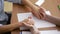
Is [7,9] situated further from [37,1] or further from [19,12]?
[37,1]

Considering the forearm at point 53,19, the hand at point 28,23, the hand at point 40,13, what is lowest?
the hand at point 28,23

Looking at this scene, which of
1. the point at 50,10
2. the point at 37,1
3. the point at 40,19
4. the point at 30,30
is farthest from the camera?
the point at 37,1

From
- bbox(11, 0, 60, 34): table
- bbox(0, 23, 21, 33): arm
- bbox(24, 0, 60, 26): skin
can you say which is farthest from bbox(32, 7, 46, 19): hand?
bbox(0, 23, 21, 33): arm

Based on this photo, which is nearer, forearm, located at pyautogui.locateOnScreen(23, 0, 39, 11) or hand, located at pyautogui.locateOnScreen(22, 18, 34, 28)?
hand, located at pyautogui.locateOnScreen(22, 18, 34, 28)

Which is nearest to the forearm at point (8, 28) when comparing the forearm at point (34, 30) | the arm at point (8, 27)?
the arm at point (8, 27)

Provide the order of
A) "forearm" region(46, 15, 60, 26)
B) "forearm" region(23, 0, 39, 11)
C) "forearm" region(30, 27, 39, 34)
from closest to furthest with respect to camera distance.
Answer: "forearm" region(30, 27, 39, 34), "forearm" region(46, 15, 60, 26), "forearm" region(23, 0, 39, 11)

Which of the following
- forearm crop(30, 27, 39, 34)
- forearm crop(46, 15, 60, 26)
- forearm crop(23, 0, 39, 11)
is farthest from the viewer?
forearm crop(23, 0, 39, 11)

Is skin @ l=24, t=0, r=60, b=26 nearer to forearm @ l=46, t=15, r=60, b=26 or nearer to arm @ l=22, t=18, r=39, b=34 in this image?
forearm @ l=46, t=15, r=60, b=26

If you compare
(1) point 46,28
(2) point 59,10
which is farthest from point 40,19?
(2) point 59,10

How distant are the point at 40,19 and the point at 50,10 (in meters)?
0.16

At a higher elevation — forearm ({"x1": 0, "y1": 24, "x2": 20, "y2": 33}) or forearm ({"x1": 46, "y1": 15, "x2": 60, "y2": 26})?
forearm ({"x1": 46, "y1": 15, "x2": 60, "y2": 26})

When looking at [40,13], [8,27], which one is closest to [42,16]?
[40,13]

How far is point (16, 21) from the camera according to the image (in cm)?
108

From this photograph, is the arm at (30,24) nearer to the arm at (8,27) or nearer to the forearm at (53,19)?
the arm at (8,27)
